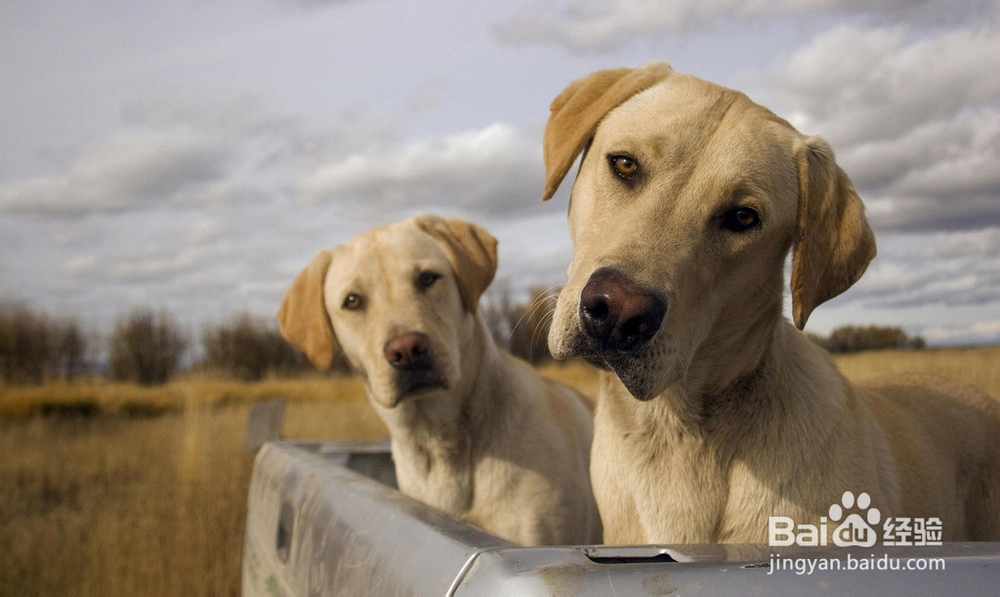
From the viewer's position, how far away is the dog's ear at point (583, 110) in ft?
7.22

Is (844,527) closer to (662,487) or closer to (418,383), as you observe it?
(662,487)

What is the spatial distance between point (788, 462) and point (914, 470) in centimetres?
52

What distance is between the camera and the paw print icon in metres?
1.83

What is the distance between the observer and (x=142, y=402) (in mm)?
19094

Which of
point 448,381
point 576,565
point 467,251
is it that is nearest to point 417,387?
point 448,381

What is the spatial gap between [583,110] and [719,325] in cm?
80

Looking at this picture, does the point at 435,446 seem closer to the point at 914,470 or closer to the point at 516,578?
the point at 914,470

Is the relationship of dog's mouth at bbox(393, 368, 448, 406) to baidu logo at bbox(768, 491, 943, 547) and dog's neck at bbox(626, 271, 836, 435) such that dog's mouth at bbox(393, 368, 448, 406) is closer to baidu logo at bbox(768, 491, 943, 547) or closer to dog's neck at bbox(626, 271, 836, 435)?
dog's neck at bbox(626, 271, 836, 435)

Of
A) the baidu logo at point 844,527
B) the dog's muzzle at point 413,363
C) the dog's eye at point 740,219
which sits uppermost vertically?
the dog's eye at point 740,219

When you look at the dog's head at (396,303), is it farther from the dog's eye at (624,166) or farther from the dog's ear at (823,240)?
the dog's ear at (823,240)

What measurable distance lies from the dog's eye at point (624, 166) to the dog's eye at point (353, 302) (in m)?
1.84

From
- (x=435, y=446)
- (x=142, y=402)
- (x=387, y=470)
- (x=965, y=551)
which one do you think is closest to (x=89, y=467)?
(x=142, y=402)

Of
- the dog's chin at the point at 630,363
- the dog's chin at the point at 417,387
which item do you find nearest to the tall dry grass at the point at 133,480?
the dog's chin at the point at 417,387

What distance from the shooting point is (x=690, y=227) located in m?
1.84
